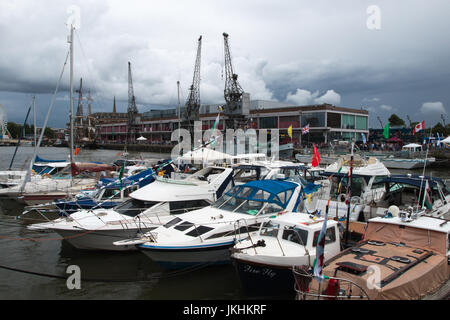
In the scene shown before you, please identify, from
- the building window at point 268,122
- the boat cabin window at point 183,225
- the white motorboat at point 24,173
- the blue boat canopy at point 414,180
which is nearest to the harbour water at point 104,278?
the boat cabin window at point 183,225

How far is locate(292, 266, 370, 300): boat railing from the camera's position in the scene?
6.75 m

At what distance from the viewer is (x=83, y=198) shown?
58.7ft

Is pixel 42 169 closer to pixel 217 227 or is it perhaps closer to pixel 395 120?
pixel 217 227

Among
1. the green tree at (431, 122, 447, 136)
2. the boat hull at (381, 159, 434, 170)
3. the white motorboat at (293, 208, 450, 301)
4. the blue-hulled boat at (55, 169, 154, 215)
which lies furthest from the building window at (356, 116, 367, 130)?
the white motorboat at (293, 208, 450, 301)

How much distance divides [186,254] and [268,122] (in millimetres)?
70699

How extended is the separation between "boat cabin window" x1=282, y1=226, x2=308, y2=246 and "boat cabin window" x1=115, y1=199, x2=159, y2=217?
255 inches

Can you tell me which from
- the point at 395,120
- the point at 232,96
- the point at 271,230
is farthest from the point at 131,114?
the point at 271,230

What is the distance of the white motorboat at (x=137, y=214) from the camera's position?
12.6 metres

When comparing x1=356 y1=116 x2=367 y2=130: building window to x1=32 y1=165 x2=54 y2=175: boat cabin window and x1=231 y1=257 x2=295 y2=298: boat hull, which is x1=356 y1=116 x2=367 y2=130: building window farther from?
x1=231 y1=257 x2=295 y2=298: boat hull

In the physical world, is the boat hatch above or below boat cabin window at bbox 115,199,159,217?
above

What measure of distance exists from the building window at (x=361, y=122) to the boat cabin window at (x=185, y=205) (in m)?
75.5

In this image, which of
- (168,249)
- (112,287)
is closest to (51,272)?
(112,287)

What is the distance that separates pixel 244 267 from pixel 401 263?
12.7 feet

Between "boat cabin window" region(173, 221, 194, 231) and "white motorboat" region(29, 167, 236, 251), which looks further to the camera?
"white motorboat" region(29, 167, 236, 251)
